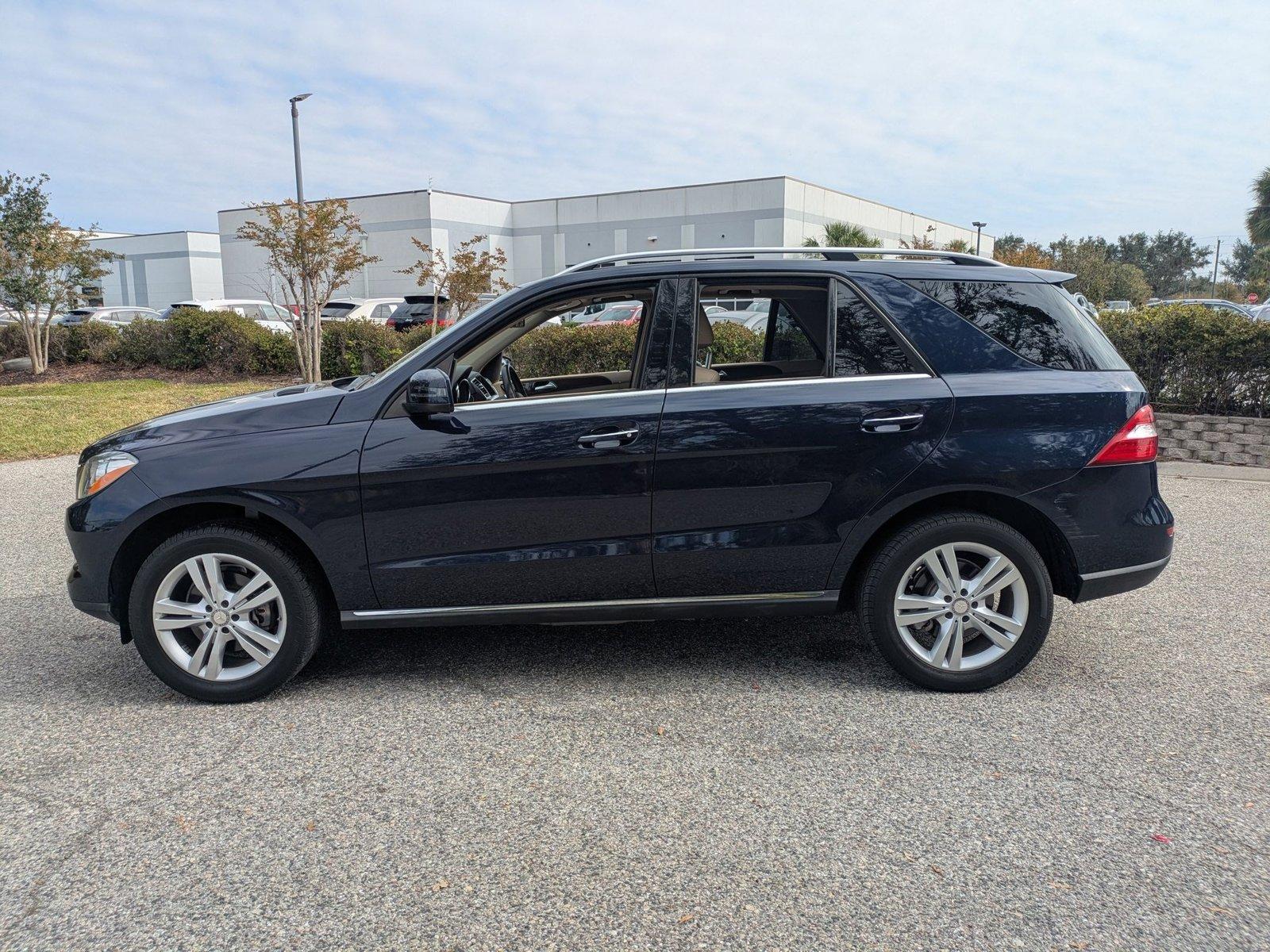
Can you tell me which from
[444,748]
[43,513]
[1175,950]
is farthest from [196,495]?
[43,513]

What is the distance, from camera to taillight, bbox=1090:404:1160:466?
3.83 meters

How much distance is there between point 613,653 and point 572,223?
44.3 meters

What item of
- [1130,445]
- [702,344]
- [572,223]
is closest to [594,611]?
[702,344]

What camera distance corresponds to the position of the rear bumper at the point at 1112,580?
3.89m

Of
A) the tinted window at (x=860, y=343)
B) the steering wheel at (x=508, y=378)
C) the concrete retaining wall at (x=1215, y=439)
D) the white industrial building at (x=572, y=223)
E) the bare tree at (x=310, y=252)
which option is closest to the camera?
the tinted window at (x=860, y=343)

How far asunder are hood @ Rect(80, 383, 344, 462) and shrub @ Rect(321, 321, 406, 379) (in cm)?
1244

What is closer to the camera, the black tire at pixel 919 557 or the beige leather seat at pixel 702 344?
the black tire at pixel 919 557

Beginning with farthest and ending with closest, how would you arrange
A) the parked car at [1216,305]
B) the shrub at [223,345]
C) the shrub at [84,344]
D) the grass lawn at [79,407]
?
the shrub at [84,344]
the shrub at [223,345]
the grass lawn at [79,407]
the parked car at [1216,305]

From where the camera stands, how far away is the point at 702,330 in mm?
4051

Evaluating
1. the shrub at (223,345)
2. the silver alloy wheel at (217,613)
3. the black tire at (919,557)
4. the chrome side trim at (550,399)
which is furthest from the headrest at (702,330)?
the shrub at (223,345)

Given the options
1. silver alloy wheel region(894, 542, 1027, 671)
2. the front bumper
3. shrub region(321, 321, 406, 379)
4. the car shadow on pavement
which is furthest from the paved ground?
shrub region(321, 321, 406, 379)

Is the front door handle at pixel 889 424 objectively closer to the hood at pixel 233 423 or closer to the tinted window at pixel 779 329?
the tinted window at pixel 779 329

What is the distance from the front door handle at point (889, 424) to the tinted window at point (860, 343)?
232 mm

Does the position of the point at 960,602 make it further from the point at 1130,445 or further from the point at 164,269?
the point at 164,269
